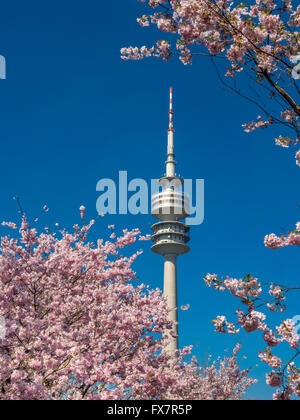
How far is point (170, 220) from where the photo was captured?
7381 centimetres

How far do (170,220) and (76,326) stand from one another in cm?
6343

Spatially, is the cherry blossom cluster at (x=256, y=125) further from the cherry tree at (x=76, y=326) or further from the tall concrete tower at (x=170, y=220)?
the tall concrete tower at (x=170, y=220)

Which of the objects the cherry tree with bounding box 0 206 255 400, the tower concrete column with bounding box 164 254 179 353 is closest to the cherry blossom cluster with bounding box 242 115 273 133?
the cherry tree with bounding box 0 206 255 400

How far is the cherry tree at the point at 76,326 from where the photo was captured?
8.02m

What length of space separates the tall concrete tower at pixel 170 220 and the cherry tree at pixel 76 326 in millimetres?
55038

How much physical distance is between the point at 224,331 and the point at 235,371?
67.4ft

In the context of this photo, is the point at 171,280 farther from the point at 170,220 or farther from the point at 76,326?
the point at 76,326

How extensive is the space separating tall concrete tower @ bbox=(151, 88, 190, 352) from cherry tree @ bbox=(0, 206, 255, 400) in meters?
55.0

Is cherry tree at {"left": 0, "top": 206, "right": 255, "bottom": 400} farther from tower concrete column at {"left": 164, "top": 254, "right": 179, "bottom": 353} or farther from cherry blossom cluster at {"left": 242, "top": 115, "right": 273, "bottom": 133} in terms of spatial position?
tower concrete column at {"left": 164, "top": 254, "right": 179, "bottom": 353}

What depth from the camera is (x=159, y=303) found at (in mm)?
13625

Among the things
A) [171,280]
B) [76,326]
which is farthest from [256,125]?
[171,280]

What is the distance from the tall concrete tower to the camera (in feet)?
230

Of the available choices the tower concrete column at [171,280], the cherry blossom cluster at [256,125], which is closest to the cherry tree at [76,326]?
the cherry blossom cluster at [256,125]
